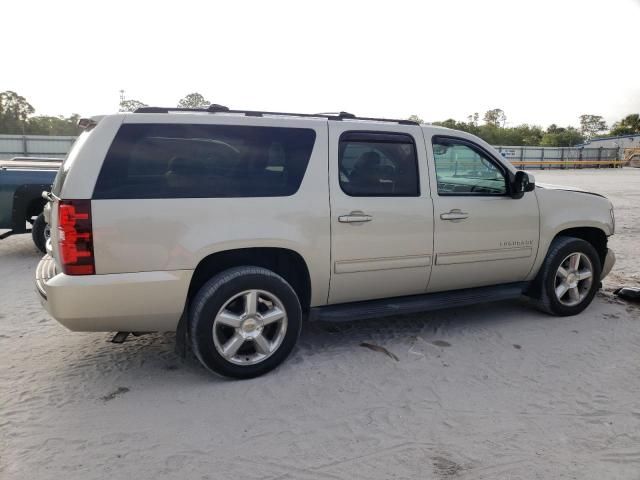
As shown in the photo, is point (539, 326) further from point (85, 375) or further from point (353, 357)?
point (85, 375)

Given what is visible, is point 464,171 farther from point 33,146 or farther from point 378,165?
point 33,146

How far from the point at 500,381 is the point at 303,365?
146 cm

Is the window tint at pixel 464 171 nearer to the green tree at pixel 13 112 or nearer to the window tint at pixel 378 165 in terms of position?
the window tint at pixel 378 165

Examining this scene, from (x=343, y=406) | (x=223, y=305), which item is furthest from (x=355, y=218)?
(x=343, y=406)

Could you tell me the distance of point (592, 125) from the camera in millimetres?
129250

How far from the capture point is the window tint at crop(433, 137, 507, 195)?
173 inches

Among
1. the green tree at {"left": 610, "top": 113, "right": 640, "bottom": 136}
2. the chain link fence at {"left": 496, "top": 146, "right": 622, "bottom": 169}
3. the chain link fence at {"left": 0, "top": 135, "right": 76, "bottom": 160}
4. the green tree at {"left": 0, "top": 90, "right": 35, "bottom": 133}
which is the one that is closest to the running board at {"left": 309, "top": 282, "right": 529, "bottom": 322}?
the chain link fence at {"left": 0, "top": 135, "right": 76, "bottom": 160}

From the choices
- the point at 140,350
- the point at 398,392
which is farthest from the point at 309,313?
the point at 140,350

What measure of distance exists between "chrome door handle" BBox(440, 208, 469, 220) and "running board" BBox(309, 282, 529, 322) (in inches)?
27.5

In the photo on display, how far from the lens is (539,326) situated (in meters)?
4.85

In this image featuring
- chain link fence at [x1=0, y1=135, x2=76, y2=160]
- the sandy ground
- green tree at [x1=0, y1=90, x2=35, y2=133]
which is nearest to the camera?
the sandy ground

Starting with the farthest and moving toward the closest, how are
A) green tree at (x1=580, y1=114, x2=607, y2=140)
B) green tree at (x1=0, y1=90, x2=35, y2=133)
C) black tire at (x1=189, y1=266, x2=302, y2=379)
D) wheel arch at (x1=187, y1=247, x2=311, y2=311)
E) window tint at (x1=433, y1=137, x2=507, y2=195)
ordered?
green tree at (x1=580, y1=114, x2=607, y2=140)
green tree at (x1=0, y1=90, x2=35, y2=133)
window tint at (x1=433, y1=137, x2=507, y2=195)
wheel arch at (x1=187, y1=247, x2=311, y2=311)
black tire at (x1=189, y1=266, x2=302, y2=379)

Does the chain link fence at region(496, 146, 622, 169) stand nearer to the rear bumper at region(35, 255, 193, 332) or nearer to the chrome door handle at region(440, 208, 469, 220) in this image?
the chrome door handle at region(440, 208, 469, 220)

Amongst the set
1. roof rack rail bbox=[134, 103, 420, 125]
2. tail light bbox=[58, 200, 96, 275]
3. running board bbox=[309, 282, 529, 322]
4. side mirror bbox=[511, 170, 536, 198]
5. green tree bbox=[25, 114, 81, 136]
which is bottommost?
running board bbox=[309, 282, 529, 322]
